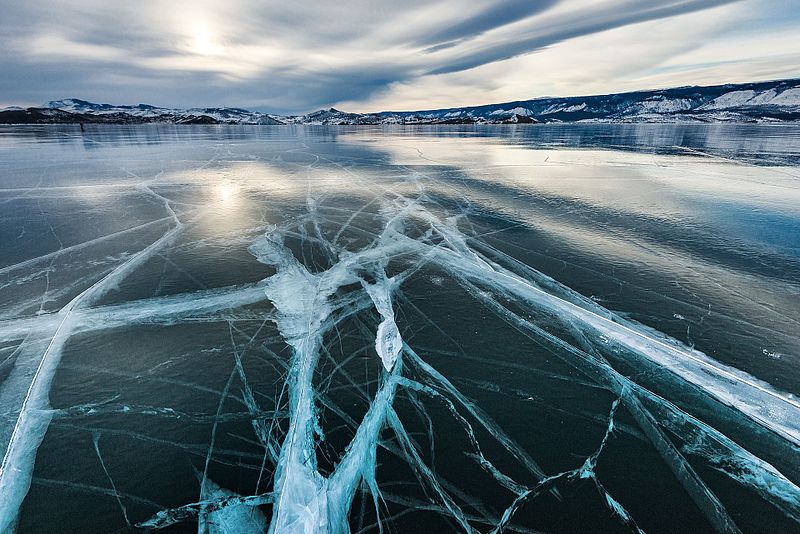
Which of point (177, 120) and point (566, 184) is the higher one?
point (177, 120)

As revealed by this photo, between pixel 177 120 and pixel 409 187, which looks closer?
pixel 409 187

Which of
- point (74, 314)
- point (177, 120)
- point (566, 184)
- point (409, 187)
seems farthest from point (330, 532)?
Result: point (177, 120)

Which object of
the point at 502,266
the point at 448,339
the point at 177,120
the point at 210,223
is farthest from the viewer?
the point at 177,120

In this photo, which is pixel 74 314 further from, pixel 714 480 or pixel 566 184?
pixel 566 184

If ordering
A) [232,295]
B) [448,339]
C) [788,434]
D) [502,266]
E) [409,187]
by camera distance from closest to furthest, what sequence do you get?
[788,434] → [448,339] → [232,295] → [502,266] → [409,187]

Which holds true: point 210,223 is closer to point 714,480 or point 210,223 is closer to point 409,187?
point 409,187

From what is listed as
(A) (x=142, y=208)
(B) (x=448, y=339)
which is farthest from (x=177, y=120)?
(B) (x=448, y=339)

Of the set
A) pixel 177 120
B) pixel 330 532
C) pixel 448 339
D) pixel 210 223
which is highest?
pixel 177 120
